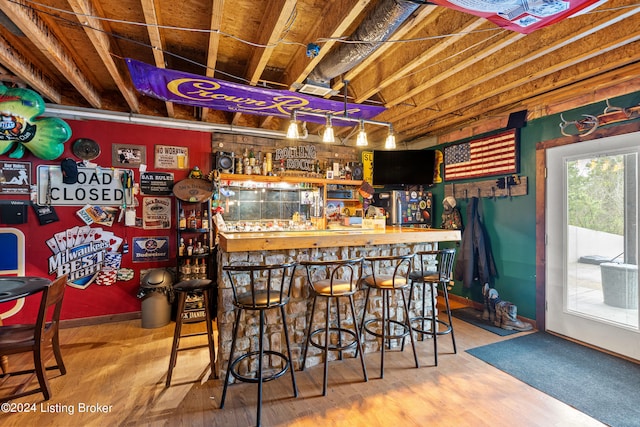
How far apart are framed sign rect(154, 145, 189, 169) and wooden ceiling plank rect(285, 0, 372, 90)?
1.98 metres

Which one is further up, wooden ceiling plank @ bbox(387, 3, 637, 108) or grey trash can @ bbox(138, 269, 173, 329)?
wooden ceiling plank @ bbox(387, 3, 637, 108)

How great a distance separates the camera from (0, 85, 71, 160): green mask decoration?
3240 millimetres

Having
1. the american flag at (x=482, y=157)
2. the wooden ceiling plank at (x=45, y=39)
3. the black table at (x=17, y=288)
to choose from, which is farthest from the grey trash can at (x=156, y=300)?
the american flag at (x=482, y=157)

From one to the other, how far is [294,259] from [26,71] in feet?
10.0

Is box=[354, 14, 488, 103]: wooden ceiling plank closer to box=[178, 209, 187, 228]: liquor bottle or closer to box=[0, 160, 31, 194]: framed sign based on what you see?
box=[178, 209, 187, 228]: liquor bottle

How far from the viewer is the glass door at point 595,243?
305 centimetres

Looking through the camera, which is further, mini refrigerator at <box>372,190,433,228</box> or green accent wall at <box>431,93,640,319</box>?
mini refrigerator at <box>372,190,433,228</box>

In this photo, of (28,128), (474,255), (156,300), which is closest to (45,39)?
(28,128)

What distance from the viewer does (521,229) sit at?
4008 mm

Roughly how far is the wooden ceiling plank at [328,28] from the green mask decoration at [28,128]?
2.77 meters

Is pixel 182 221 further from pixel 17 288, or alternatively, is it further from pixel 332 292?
pixel 332 292

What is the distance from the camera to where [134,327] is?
3.81 meters

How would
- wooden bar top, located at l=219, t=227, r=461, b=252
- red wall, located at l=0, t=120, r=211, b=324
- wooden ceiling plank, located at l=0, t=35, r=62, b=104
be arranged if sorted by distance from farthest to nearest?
red wall, located at l=0, t=120, r=211, b=324
wooden ceiling plank, located at l=0, t=35, r=62, b=104
wooden bar top, located at l=219, t=227, r=461, b=252

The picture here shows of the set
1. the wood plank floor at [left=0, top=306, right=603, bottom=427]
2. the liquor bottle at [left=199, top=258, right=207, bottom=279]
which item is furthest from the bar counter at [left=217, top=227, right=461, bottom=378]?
the liquor bottle at [left=199, top=258, right=207, bottom=279]
